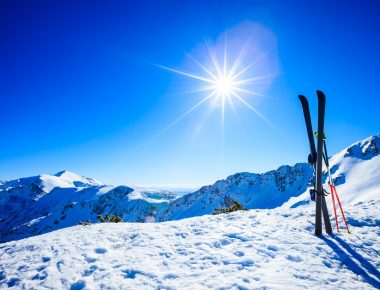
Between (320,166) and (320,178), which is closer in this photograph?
(320,166)

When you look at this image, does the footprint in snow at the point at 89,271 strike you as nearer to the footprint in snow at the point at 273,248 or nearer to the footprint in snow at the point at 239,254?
the footprint in snow at the point at 239,254

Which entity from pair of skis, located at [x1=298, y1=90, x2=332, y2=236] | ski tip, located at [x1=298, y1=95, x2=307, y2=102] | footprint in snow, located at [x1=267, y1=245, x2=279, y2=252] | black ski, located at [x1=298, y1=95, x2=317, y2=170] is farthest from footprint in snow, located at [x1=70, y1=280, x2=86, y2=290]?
ski tip, located at [x1=298, y1=95, x2=307, y2=102]

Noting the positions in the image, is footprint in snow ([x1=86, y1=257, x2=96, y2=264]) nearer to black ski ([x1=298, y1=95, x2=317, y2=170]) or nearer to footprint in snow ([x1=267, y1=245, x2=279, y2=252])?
footprint in snow ([x1=267, y1=245, x2=279, y2=252])

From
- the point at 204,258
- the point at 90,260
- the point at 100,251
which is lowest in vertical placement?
the point at 90,260

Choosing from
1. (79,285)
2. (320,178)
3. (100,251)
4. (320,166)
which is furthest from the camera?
(320,178)

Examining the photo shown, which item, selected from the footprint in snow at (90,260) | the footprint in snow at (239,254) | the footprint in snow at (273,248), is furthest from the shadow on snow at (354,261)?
the footprint in snow at (90,260)

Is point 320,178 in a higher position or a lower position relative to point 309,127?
lower

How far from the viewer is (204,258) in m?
8.84

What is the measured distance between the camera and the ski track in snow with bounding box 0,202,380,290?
729 cm

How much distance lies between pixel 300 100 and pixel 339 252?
243 inches

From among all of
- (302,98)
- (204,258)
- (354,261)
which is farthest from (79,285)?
(302,98)

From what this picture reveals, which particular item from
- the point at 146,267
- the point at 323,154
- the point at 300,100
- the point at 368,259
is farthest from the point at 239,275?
the point at 300,100

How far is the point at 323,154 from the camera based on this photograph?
11.9 metres

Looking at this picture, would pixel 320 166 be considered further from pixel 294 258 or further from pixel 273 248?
pixel 294 258
